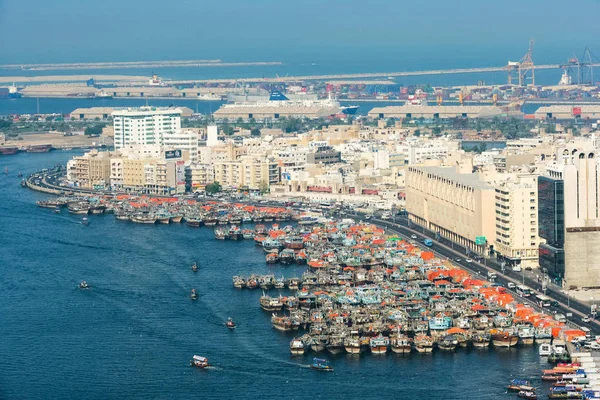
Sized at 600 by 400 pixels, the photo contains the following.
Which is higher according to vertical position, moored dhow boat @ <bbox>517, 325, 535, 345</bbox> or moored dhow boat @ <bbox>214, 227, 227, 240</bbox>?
moored dhow boat @ <bbox>214, 227, 227, 240</bbox>

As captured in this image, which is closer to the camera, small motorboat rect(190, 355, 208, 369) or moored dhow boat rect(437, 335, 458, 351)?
small motorboat rect(190, 355, 208, 369)

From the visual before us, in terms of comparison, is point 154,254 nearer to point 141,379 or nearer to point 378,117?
point 141,379

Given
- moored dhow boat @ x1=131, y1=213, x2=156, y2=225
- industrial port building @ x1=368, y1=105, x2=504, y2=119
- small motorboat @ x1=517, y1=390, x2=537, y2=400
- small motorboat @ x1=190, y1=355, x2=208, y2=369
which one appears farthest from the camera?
industrial port building @ x1=368, y1=105, x2=504, y2=119

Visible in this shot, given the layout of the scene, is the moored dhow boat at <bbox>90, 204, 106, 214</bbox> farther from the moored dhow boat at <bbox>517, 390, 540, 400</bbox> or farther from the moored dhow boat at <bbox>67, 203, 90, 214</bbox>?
the moored dhow boat at <bbox>517, 390, 540, 400</bbox>

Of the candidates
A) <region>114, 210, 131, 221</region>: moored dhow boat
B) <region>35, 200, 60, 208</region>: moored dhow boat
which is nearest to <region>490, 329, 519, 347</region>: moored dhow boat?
<region>114, 210, 131, 221</region>: moored dhow boat

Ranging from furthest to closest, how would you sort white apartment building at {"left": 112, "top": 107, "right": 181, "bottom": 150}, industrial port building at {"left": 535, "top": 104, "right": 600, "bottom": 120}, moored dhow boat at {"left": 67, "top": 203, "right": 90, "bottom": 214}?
industrial port building at {"left": 535, "top": 104, "right": 600, "bottom": 120} → white apartment building at {"left": 112, "top": 107, "right": 181, "bottom": 150} → moored dhow boat at {"left": 67, "top": 203, "right": 90, "bottom": 214}

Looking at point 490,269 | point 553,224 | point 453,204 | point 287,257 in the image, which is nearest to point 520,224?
point 490,269
